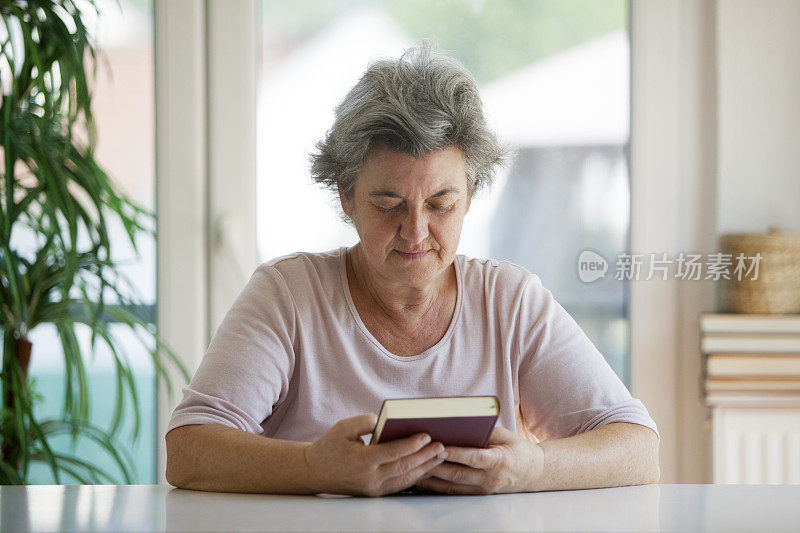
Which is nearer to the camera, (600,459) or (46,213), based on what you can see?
(600,459)

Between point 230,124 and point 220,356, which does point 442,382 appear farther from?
point 230,124

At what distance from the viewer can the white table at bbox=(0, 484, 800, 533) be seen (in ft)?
3.19

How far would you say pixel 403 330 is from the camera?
1.52 metres

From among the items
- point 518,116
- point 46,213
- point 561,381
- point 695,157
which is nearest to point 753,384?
point 695,157

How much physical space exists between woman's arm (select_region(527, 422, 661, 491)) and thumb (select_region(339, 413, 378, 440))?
24 centimetres

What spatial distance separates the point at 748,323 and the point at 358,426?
1533 mm

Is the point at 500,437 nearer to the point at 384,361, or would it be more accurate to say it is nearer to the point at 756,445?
the point at 384,361

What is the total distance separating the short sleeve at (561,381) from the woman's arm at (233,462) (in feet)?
1.54

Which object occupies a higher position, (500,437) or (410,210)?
(410,210)

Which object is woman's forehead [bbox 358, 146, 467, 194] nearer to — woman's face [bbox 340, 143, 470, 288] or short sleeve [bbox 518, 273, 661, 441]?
woman's face [bbox 340, 143, 470, 288]

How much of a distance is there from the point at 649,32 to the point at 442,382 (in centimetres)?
148

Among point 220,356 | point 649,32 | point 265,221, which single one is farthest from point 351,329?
point 649,32

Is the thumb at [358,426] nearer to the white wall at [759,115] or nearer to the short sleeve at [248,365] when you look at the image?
the short sleeve at [248,365]

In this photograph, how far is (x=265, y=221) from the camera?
257 cm
